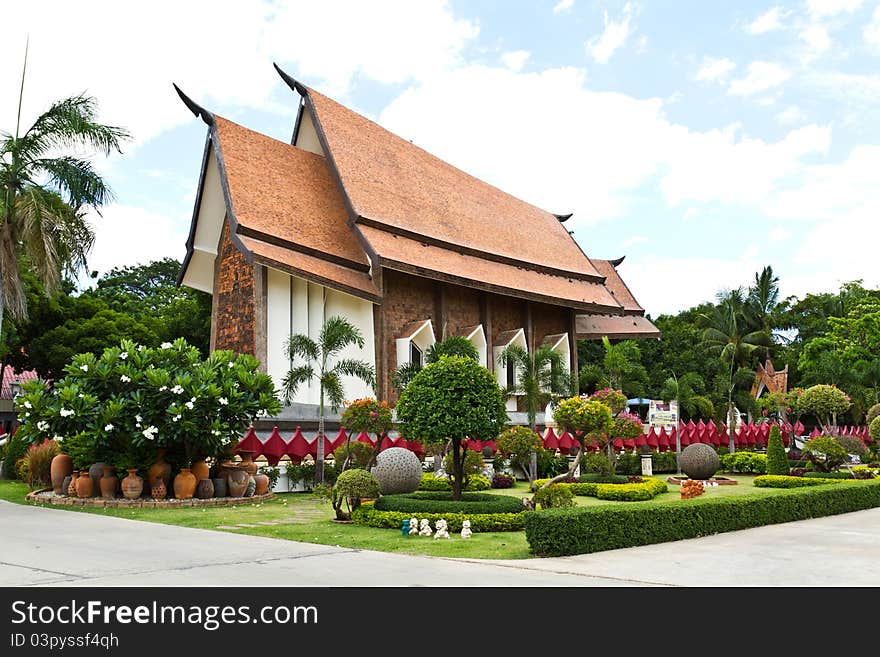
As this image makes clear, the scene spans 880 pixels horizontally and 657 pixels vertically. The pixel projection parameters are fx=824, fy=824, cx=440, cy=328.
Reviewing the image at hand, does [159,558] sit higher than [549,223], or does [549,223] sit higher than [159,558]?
[549,223]

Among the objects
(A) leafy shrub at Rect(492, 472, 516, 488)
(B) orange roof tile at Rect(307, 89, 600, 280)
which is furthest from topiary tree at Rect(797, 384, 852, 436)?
(B) orange roof tile at Rect(307, 89, 600, 280)

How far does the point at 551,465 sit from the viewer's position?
23625mm

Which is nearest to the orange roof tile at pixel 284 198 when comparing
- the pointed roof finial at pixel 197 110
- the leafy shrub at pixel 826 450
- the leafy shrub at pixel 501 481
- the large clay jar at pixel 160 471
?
the pointed roof finial at pixel 197 110

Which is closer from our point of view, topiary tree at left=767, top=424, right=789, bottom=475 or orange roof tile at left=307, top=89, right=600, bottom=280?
topiary tree at left=767, top=424, right=789, bottom=475

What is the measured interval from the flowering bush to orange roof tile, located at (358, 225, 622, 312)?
10.4 meters

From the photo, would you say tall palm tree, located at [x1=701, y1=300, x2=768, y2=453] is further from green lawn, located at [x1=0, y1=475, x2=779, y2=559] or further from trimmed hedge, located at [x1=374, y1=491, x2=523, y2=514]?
trimmed hedge, located at [x1=374, y1=491, x2=523, y2=514]

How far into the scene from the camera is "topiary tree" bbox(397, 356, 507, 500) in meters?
12.6

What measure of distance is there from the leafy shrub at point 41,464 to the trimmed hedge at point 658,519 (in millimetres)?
12480

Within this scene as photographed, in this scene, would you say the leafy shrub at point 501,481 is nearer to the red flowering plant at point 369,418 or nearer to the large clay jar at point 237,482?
the red flowering plant at point 369,418

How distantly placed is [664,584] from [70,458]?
1290 cm

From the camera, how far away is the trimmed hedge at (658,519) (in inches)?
360
